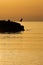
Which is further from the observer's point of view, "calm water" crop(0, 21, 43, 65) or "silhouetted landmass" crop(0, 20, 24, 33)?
"silhouetted landmass" crop(0, 20, 24, 33)

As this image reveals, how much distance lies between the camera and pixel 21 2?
1605 mm

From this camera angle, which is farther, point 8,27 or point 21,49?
point 8,27

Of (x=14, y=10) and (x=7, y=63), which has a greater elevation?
(x=14, y=10)

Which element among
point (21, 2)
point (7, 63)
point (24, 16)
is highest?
point (21, 2)

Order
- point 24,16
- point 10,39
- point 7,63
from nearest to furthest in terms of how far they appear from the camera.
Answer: point 7,63 → point 10,39 → point 24,16

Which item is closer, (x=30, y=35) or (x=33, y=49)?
(x=33, y=49)

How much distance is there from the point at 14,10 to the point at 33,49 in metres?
0.85

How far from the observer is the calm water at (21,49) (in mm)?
737

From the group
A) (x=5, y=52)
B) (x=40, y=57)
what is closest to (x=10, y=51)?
(x=5, y=52)

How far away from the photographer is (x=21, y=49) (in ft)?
2.58

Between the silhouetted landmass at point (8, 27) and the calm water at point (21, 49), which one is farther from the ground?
the silhouetted landmass at point (8, 27)

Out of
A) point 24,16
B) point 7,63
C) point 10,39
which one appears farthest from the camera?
point 24,16

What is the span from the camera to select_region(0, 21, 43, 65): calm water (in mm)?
737

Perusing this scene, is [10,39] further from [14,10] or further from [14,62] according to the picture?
[14,10]
